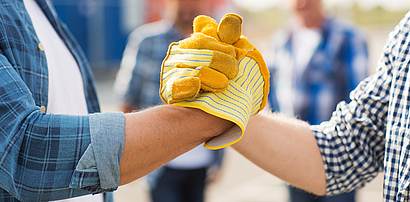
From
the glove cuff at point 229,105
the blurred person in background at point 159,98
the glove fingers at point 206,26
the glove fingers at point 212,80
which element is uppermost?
the glove fingers at point 206,26

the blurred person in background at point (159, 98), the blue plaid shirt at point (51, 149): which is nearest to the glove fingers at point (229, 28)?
the blue plaid shirt at point (51, 149)

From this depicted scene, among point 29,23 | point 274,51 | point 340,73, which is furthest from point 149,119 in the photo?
point 274,51

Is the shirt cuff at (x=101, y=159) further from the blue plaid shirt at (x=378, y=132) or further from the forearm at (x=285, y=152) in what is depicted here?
the blue plaid shirt at (x=378, y=132)

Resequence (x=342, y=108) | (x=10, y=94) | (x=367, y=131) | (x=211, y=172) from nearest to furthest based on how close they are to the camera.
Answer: (x=10, y=94) → (x=367, y=131) → (x=342, y=108) → (x=211, y=172)

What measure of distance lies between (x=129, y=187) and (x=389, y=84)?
381 centimetres

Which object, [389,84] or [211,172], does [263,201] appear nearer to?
[211,172]

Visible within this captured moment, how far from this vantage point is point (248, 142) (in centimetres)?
142

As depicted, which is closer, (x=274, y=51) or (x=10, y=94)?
(x=10, y=94)

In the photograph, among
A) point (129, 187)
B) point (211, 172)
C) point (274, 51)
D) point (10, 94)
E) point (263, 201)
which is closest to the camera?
point (10, 94)

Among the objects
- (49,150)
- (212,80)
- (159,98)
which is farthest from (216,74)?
(159,98)

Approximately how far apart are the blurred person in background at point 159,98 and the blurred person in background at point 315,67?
0.86 meters

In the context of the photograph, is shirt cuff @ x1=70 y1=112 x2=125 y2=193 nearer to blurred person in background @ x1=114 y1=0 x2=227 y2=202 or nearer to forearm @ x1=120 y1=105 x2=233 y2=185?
forearm @ x1=120 y1=105 x2=233 y2=185

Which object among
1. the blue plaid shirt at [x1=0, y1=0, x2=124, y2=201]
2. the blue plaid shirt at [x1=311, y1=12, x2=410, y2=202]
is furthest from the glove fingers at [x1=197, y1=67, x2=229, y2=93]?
the blue plaid shirt at [x1=311, y1=12, x2=410, y2=202]

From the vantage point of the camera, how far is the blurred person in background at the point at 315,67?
315cm
